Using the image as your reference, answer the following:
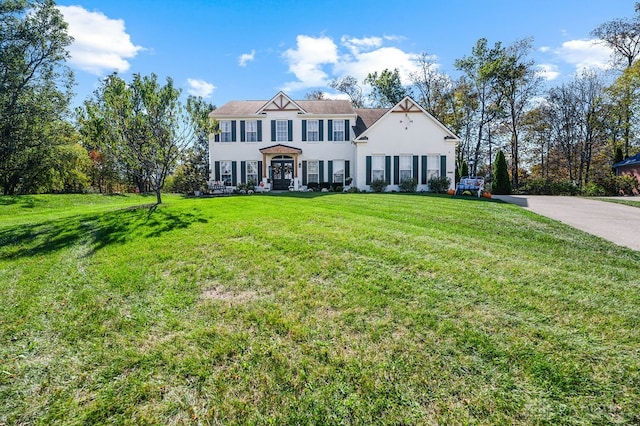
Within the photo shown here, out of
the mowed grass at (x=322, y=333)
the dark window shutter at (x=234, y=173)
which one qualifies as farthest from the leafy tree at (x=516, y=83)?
the mowed grass at (x=322, y=333)

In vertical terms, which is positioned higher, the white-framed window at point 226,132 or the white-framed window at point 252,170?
the white-framed window at point 226,132

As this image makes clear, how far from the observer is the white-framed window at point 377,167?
21.2 m

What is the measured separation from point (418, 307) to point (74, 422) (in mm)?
3042

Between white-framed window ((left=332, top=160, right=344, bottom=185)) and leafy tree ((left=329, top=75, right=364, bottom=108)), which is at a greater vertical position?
leafy tree ((left=329, top=75, right=364, bottom=108))

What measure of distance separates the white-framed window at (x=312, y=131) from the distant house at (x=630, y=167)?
23143 millimetres

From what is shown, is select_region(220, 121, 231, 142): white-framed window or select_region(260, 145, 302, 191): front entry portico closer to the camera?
select_region(260, 145, 302, 191): front entry portico

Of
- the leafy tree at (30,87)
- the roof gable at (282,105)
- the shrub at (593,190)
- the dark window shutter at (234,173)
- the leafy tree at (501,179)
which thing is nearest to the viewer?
the leafy tree at (30,87)

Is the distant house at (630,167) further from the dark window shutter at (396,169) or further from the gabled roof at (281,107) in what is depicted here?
the gabled roof at (281,107)

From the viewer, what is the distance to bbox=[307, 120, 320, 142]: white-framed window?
22219 mm

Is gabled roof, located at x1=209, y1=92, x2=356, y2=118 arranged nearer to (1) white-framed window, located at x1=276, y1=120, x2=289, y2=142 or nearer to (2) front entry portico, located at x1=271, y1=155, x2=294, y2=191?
(1) white-framed window, located at x1=276, y1=120, x2=289, y2=142

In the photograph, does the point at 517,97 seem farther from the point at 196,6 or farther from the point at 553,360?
the point at 553,360

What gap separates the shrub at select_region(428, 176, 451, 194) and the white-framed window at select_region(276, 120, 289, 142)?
10526 millimetres

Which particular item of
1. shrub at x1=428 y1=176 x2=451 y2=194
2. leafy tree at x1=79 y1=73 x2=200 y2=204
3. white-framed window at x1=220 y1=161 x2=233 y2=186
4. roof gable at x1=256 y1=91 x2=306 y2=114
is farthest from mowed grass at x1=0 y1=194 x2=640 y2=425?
roof gable at x1=256 y1=91 x2=306 y2=114

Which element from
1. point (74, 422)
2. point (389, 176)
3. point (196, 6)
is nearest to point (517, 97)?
point (389, 176)
